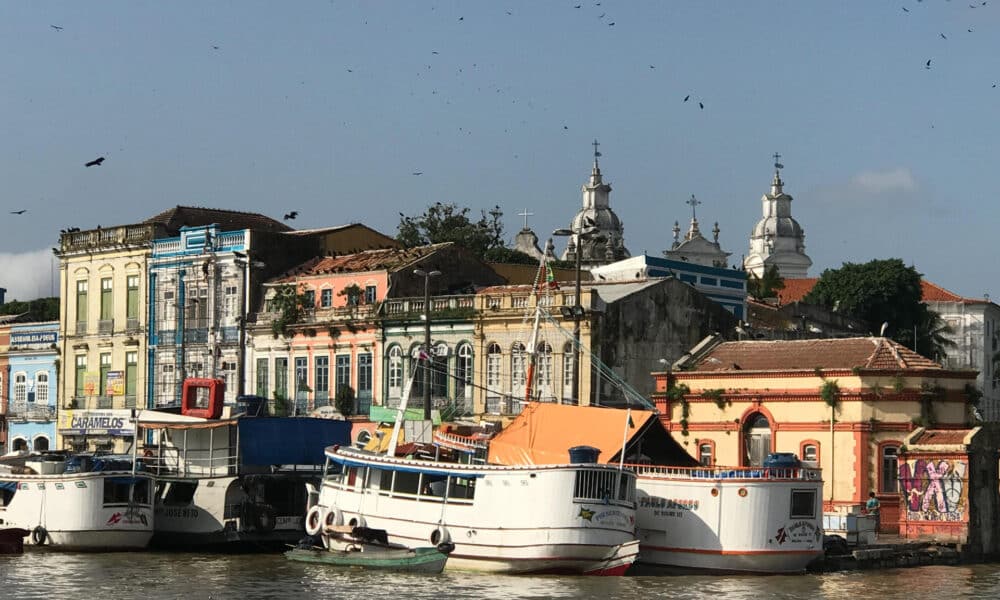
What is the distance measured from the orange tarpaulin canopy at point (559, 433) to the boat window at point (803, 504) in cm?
433

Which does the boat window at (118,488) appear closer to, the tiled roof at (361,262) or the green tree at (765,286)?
the tiled roof at (361,262)

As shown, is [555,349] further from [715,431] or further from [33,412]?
[33,412]

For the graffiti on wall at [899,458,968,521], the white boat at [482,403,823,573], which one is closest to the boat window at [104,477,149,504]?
the white boat at [482,403,823,573]

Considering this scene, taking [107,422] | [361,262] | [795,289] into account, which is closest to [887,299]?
[795,289]

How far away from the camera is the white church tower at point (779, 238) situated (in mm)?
154000

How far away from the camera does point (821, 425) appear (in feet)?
157

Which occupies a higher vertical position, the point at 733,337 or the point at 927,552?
the point at 733,337

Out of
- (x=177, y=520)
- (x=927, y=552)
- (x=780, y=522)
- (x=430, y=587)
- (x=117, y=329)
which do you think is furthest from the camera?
(x=117, y=329)

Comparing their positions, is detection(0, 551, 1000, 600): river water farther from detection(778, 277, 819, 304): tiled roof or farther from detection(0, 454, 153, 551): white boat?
detection(778, 277, 819, 304): tiled roof

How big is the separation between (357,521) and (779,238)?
120 meters

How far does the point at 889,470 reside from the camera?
46781 mm

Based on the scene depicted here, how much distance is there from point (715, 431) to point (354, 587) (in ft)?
53.4

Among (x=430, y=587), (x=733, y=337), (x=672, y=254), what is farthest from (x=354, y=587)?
(x=672, y=254)

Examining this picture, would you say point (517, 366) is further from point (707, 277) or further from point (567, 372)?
point (707, 277)
